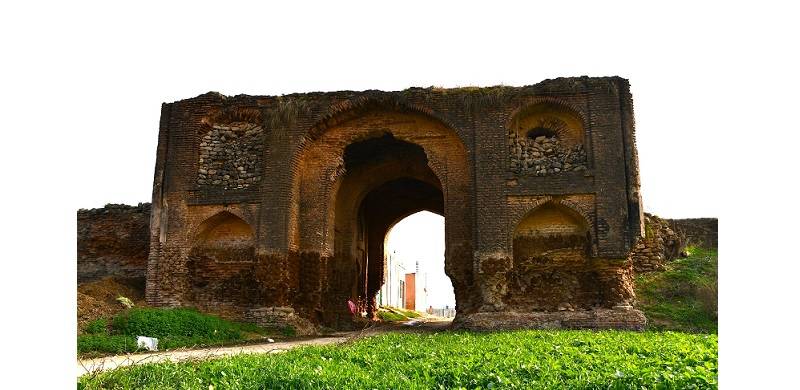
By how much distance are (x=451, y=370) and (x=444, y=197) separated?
8.63 metres

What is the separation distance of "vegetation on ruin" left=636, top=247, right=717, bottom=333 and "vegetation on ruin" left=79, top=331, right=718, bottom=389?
17.7 feet

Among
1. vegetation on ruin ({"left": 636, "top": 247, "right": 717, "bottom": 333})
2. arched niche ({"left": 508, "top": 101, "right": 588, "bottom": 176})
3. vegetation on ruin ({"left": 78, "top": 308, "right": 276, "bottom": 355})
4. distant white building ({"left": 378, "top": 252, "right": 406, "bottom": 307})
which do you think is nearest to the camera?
vegetation on ruin ({"left": 78, "top": 308, "right": 276, "bottom": 355})

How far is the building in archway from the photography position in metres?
12.8

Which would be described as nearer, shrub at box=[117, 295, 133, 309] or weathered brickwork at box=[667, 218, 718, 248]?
shrub at box=[117, 295, 133, 309]

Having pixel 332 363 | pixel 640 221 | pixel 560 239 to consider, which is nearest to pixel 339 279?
pixel 560 239

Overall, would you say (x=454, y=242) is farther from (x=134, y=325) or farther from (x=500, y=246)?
(x=134, y=325)

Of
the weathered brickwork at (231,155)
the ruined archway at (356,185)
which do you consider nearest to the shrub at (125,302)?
the weathered brickwork at (231,155)

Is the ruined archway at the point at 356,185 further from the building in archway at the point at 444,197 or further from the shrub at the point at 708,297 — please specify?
the shrub at the point at 708,297

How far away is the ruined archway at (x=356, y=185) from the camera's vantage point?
13711mm

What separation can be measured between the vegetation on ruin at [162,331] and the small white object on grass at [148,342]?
0.32 ft

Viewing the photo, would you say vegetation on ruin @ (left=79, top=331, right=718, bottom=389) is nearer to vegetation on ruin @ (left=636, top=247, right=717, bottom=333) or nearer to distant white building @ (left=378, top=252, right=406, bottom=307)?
vegetation on ruin @ (left=636, top=247, right=717, bottom=333)

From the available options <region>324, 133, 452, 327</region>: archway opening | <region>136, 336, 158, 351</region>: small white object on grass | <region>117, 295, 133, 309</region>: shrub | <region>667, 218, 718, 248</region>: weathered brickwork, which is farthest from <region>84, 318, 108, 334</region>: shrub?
<region>667, 218, 718, 248</region>: weathered brickwork

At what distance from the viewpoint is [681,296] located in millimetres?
13422

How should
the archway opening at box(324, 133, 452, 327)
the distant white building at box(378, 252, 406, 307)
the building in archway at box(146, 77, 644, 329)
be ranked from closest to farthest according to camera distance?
the building in archway at box(146, 77, 644, 329) → the archway opening at box(324, 133, 452, 327) → the distant white building at box(378, 252, 406, 307)
